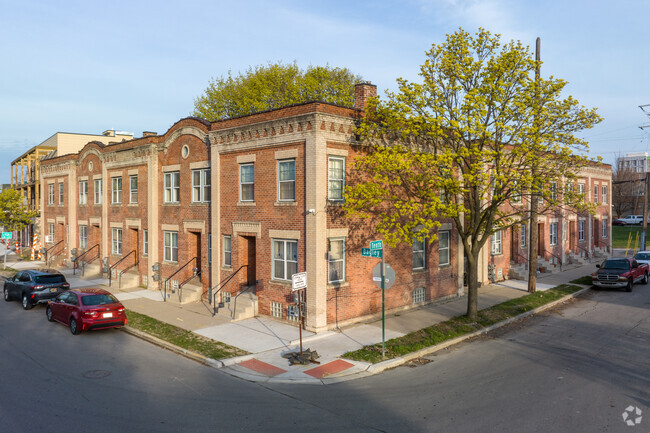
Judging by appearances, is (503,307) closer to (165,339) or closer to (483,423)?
(483,423)

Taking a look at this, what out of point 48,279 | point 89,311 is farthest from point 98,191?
point 89,311

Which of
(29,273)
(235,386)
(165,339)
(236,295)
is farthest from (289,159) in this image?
(29,273)

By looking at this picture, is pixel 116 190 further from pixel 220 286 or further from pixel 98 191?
pixel 220 286

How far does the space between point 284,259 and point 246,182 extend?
389cm

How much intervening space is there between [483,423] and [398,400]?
204cm

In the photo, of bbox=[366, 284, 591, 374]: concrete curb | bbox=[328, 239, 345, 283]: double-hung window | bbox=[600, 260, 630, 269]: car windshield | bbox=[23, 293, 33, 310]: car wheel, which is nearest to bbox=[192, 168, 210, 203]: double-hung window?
bbox=[328, 239, 345, 283]: double-hung window

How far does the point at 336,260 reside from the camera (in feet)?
59.0

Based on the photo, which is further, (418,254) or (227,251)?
(418,254)

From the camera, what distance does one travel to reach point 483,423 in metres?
9.34

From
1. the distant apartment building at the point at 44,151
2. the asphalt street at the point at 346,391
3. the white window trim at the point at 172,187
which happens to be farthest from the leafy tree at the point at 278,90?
the asphalt street at the point at 346,391

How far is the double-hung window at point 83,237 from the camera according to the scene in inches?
1312

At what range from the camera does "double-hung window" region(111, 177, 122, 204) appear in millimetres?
29438

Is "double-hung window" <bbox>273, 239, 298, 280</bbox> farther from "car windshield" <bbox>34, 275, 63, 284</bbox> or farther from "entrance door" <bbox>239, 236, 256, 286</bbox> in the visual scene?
"car windshield" <bbox>34, 275, 63, 284</bbox>

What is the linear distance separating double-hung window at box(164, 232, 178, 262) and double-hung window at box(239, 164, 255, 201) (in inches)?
260
